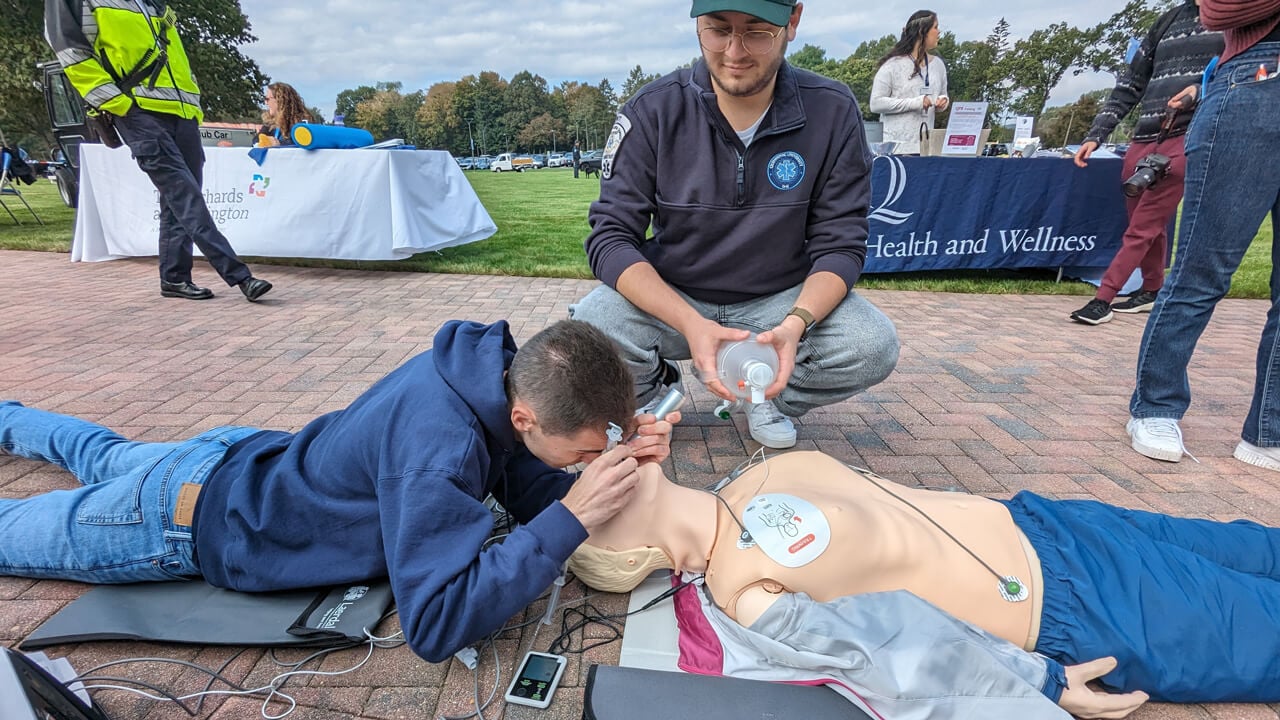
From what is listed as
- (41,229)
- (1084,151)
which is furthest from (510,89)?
(1084,151)

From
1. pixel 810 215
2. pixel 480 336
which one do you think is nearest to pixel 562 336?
pixel 480 336

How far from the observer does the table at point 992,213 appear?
596cm

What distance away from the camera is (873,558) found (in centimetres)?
162

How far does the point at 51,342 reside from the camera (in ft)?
13.8

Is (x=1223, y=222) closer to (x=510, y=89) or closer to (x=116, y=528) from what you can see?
(x=116, y=528)

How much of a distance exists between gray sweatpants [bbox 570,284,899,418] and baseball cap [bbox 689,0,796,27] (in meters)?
1.05

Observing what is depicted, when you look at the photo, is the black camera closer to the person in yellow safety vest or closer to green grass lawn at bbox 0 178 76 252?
the person in yellow safety vest

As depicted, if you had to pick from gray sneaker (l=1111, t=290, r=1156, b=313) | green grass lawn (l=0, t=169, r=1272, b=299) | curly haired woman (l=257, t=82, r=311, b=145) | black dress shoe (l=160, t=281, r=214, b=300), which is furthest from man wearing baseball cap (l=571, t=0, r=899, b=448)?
curly haired woman (l=257, t=82, r=311, b=145)

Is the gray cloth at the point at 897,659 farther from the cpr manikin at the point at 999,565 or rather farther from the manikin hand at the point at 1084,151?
the manikin hand at the point at 1084,151

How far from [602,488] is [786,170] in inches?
62.4

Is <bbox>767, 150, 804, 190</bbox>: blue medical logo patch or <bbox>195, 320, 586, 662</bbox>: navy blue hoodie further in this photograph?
<bbox>767, 150, 804, 190</bbox>: blue medical logo patch

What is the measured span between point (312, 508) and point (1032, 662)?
71.8 inches

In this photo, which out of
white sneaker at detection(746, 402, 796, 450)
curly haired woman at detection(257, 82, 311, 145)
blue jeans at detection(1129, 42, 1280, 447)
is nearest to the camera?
blue jeans at detection(1129, 42, 1280, 447)

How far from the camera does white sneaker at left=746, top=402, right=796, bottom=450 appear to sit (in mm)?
2920
